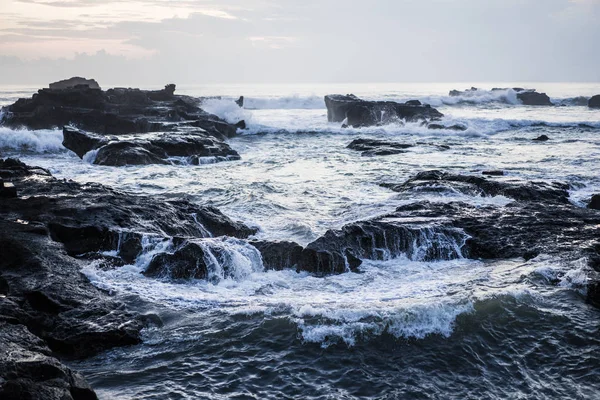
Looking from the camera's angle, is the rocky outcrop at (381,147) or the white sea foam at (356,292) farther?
the rocky outcrop at (381,147)

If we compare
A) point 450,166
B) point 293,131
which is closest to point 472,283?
point 450,166

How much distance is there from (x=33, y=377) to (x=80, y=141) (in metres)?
22.7

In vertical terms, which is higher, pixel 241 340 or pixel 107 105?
pixel 107 105

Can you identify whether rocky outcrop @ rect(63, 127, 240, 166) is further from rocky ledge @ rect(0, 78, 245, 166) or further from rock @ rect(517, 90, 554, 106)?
rock @ rect(517, 90, 554, 106)

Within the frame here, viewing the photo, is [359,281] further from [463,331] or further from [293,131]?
[293,131]

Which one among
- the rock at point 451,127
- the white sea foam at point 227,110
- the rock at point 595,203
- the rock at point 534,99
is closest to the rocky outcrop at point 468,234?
the rock at point 595,203

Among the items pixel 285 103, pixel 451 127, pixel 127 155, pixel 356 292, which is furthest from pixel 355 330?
pixel 285 103

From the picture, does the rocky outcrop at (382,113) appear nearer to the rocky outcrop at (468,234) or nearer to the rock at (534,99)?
the rocky outcrop at (468,234)

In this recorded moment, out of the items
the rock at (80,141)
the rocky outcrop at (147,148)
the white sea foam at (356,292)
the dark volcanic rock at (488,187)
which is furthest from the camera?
the rock at (80,141)

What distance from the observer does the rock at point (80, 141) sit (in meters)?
25.6

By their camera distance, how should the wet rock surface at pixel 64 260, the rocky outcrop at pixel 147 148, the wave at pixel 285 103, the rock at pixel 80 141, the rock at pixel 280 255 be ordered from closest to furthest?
the wet rock surface at pixel 64 260, the rock at pixel 280 255, the rocky outcrop at pixel 147 148, the rock at pixel 80 141, the wave at pixel 285 103

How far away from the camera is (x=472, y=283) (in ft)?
30.7

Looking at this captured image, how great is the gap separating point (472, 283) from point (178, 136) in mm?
20879

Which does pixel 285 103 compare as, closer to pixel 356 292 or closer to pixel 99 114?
pixel 99 114
